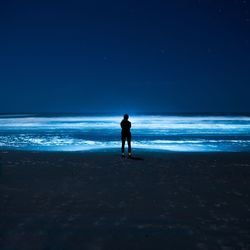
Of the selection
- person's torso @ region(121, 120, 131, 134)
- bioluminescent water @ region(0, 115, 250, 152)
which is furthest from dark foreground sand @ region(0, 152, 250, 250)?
bioluminescent water @ region(0, 115, 250, 152)

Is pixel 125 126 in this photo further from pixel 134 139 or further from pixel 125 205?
pixel 134 139

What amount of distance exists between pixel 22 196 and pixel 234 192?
4533 mm

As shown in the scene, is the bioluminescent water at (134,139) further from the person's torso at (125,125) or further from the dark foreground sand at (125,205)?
the dark foreground sand at (125,205)

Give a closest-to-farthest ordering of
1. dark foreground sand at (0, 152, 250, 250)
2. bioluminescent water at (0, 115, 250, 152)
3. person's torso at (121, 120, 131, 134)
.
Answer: dark foreground sand at (0, 152, 250, 250)
person's torso at (121, 120, 131, 134)
bioluminescent water at (0, 115, 250, 152)

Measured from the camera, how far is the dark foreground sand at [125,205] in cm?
517

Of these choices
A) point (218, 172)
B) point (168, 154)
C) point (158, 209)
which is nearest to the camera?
point (158, 209)

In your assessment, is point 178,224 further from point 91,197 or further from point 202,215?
point 91,197

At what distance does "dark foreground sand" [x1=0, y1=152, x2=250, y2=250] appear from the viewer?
17.0 feet

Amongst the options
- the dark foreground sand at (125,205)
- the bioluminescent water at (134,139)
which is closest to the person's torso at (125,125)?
the dark foreground sand at (125,205)

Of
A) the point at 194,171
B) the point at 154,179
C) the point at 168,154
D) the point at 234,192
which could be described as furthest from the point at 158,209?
the point at 168,154

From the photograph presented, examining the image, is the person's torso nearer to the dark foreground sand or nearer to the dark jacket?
the dark jacket

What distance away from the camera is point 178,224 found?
5879 millimetres

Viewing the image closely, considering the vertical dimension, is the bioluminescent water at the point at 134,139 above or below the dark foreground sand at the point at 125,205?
above

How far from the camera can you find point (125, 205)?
7.04 metres
